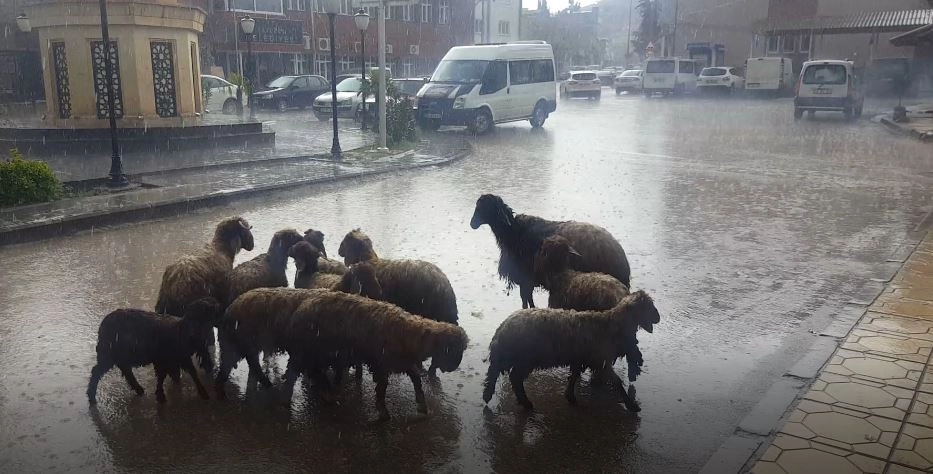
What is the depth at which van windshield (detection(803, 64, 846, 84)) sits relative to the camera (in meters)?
27.0

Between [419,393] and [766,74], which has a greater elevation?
[766,74]

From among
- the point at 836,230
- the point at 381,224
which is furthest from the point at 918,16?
the point at 381,224

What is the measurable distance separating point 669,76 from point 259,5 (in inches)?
1025

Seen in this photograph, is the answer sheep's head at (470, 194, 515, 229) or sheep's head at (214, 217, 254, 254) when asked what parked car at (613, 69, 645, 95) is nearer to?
sheep's head at (470, 194, 515, 229)

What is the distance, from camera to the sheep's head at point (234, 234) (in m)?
6.39

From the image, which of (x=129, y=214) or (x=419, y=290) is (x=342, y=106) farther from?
(x=419, y=290)

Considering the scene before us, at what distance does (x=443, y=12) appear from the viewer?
2296 inches

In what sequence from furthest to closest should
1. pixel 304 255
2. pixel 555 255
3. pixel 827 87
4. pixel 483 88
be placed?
1. pixel 827 87
2. pixel 483 88
3. pixel 304 255
4. pixel 555 255

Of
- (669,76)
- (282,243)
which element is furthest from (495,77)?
(669,76)

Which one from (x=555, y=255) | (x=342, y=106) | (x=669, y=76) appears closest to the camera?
(x=555, y=255)

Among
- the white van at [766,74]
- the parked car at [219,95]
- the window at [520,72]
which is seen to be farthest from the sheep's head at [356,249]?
the white van at [766,74]

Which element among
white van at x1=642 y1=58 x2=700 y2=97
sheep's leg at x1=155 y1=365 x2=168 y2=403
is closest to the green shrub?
sheep's leg at x1=155 y1=365 x2=168 y2=403

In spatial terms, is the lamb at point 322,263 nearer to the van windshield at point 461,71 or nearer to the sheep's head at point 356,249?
the sheep's head at point 356,249

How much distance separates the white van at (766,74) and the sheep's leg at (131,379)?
43.6m
